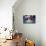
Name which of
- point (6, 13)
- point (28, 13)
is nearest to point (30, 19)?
point (28, 13)

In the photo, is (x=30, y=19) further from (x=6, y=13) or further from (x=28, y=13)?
(x=6, y=13)

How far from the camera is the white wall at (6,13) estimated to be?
4195 millimetres

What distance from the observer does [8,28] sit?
4.23 meters

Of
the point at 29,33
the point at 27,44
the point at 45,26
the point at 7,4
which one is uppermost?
the point at 7,4

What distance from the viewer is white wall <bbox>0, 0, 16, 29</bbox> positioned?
4195 mm

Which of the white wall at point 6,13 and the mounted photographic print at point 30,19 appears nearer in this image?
the white wall at point 6,13

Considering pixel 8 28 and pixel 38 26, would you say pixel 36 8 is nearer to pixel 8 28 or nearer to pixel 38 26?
pixel 38 26

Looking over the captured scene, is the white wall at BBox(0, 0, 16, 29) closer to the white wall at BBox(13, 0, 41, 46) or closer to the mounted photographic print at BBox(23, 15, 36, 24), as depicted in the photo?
the white wall at BBox(13, 0, 41, 46)

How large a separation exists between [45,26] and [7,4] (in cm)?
171

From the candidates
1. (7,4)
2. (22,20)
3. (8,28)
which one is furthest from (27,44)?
(7,4)

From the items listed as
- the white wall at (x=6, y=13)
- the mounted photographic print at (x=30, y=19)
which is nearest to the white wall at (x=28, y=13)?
the mounted photographic print at (x=30, y=19)

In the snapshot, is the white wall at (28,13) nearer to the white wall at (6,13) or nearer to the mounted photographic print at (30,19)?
the mounted photographic print at (30,19)

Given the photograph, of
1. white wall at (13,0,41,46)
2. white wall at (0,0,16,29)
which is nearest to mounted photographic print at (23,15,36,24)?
white wall at (13,0,41,46)

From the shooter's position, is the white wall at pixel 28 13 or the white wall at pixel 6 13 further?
the white wall at pixel 28 13
